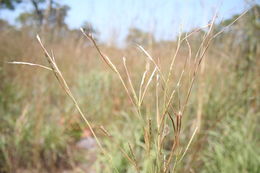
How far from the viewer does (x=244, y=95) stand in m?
→ 2.27

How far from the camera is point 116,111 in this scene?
8.21 ft

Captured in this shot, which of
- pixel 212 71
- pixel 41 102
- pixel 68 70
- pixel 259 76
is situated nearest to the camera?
pixel 41 102

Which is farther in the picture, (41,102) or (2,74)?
(2,74)

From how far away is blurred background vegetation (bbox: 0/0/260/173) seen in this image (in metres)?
1.71

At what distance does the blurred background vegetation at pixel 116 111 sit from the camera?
5.60 ft

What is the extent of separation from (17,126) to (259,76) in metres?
1.93

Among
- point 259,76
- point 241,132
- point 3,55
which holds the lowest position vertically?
point 241,132

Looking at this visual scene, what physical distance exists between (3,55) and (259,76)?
2.16m

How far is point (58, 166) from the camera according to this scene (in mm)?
2088

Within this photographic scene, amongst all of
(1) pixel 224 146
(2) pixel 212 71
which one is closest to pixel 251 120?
(1) pixel 224 146

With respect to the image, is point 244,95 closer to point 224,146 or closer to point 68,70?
point 224,146

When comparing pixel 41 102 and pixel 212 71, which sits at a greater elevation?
pixel 212 71

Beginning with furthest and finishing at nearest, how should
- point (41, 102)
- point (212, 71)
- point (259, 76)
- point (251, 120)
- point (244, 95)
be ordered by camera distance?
point (212, 71), point (244, 95), point (259, 76), point (251, 120), point (41, 102)

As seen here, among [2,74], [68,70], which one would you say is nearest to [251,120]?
[2,74]
